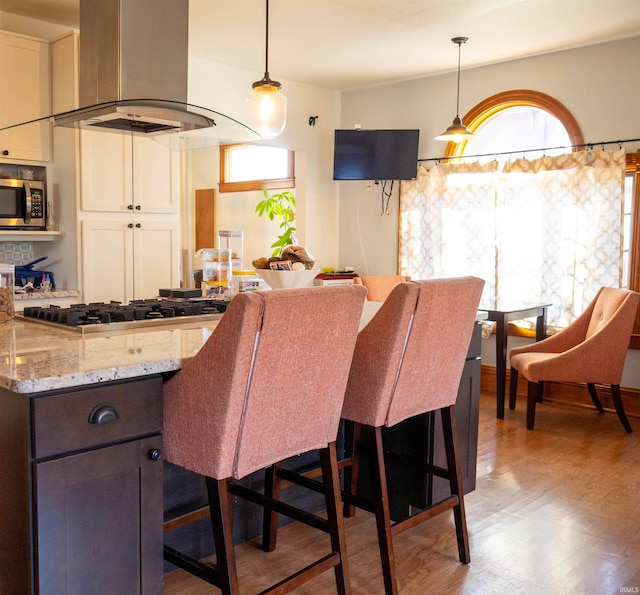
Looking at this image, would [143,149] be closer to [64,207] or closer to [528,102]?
[64,207]

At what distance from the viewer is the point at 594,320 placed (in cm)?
466

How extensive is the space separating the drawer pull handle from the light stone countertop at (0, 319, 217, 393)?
0.07 metres

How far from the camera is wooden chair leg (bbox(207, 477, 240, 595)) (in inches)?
72.8

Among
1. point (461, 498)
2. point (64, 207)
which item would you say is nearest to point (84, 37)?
point (64, 207)

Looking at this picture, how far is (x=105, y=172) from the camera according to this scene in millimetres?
4512

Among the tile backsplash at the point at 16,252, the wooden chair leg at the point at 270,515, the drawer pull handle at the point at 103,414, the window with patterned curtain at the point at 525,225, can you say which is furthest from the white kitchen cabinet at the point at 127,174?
the drawer pull handle at the point at 103,414

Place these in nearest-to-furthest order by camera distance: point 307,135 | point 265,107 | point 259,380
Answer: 1. point 259,380
2. point 265,107
3. point 307,135

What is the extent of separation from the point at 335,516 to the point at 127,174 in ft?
10.6

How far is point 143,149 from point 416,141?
91.2 inches

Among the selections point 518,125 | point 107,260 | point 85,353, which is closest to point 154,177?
point 107,260

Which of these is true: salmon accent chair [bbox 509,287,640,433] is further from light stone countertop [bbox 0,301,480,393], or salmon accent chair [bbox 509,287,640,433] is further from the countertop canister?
the countertop canister

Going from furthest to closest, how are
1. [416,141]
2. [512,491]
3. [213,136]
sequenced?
[416,141]
[512,491]
[213,136]

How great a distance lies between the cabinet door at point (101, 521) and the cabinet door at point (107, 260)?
2884mm

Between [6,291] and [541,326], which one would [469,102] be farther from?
[6,291]
